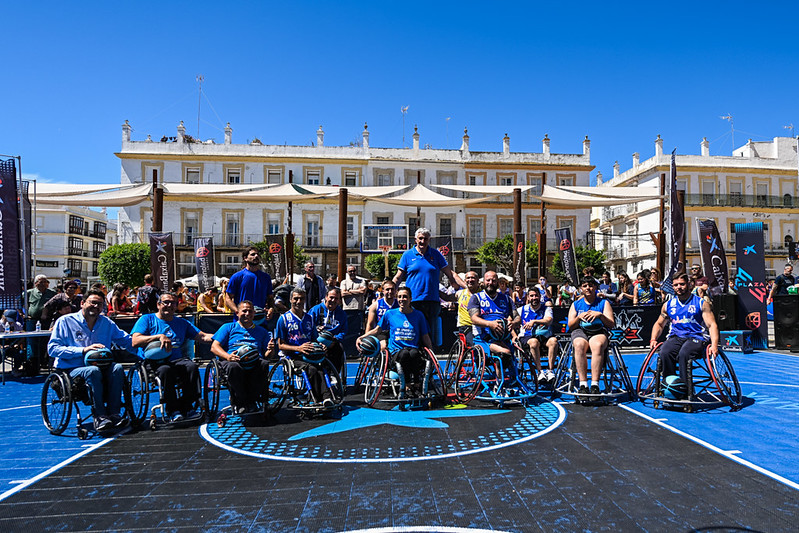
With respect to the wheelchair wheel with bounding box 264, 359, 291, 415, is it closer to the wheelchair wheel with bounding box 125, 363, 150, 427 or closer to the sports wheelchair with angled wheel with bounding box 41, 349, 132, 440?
the wheelchair wheel with bounding box 125, 363, 150, 427

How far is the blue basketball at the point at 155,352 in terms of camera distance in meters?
5.42

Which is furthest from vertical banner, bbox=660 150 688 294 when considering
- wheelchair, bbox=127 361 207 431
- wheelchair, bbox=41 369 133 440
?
wheelchair, bbox=41 369 133 440

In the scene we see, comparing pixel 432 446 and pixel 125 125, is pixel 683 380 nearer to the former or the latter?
pixel 432 446

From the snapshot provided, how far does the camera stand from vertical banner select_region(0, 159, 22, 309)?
8.47m

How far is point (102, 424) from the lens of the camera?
5188 mm

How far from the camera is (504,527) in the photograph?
3.06 m

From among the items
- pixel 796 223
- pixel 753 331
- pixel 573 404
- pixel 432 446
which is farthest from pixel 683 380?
pixel 796 223

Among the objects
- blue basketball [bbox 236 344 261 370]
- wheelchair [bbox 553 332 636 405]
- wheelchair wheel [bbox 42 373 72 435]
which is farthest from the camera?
wheelchair [bbox 553 332 636 405]

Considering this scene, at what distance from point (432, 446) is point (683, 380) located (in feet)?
10.1

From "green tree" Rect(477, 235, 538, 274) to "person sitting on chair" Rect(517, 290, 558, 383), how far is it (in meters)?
26.5

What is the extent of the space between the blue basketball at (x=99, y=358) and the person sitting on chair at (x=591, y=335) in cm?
488

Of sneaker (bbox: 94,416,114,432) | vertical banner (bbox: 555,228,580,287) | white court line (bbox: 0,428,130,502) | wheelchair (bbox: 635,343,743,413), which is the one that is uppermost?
vertical banner (bbox: 555,228,580,287)

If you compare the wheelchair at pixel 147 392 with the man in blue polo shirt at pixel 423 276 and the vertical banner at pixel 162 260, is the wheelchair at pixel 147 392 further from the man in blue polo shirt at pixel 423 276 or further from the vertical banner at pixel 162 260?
the vertical banner at pixel 162 260

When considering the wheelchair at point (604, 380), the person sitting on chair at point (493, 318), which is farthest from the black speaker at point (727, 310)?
the person sitting on chair at point (493, 318)
